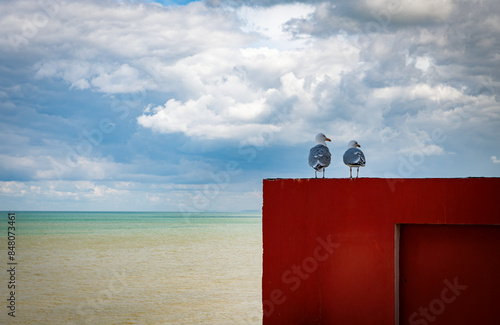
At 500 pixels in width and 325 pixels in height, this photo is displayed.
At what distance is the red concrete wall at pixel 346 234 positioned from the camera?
21.0ft

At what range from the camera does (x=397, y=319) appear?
262 inches

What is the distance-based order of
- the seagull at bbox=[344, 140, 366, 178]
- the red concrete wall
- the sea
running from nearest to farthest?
the red concrete wall
the seagull at bbox=[344, 140, 366, 178]
the sea

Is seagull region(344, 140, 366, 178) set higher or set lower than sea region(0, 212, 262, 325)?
higher

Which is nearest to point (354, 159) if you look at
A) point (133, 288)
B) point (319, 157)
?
point (319, 157)

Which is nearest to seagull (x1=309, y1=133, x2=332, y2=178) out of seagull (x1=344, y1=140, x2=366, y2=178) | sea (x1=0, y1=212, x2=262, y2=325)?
seagull (x1=344, y1=140, x2=366, y2=178)

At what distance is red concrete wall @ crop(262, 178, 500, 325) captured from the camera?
21.0 ft

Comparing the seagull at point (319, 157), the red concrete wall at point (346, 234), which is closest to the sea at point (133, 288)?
the red concrete wall at point (346, 234)

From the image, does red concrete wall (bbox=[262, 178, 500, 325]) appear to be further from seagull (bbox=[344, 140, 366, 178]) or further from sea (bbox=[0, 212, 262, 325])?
sea (bbox=[0, 212, 262, 325])

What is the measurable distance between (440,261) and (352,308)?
139 cm

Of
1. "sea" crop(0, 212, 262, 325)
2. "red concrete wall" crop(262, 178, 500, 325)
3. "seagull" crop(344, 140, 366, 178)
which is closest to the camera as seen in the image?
"red concrete wall" crop(262, 178, 500, 325)

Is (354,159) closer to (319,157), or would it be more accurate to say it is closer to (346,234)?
(319,157)

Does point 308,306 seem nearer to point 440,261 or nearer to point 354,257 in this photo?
point 354,257

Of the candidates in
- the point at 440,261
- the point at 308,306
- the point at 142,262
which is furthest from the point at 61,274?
the point at 440,261

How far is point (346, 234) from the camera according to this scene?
6832 mm
